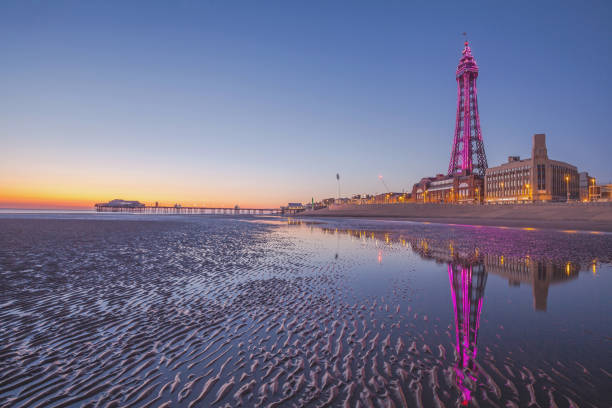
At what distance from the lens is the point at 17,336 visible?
5.53m

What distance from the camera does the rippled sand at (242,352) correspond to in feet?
12.4

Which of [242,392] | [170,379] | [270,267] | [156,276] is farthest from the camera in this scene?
[270,267]

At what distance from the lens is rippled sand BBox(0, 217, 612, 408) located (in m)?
3.77

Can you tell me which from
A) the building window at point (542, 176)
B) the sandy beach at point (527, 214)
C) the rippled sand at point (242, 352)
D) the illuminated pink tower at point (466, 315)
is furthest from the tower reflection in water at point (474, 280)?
the building window at point (542, 176)

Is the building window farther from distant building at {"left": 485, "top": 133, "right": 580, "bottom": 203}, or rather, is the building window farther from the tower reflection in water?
the tower reflection in water

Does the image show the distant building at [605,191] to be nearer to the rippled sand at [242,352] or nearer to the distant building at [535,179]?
the distant building at [535,179]

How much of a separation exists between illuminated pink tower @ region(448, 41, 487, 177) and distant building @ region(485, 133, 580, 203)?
11564 mm

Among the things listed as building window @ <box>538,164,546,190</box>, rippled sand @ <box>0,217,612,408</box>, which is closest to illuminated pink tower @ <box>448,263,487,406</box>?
rippled sand @ <box>0,217,612,408</box>

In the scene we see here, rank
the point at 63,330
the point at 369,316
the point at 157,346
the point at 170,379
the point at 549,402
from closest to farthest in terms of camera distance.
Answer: the point at 549,402 < the point at 170,379 < the point at 157,346 < the point at 63,330 < the point at 369,316

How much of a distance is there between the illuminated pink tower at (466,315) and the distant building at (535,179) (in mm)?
114788

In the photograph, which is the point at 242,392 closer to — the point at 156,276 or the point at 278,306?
the point at 278,306

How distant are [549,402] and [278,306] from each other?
18.0 feet

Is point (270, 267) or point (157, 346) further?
point (270, 267)

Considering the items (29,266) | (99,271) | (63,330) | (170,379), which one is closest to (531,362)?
(170,379)
